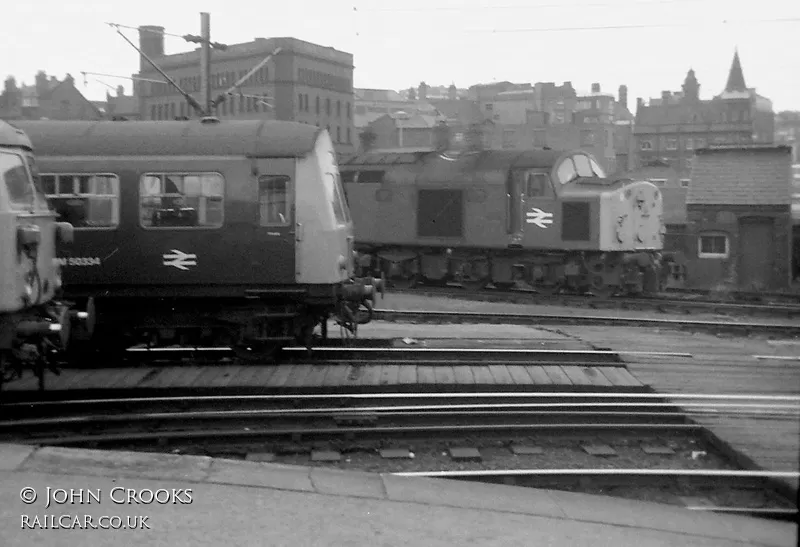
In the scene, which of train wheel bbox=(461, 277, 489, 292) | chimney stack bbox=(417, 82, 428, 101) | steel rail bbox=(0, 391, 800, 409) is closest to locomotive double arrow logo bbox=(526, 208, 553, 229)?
train wheel bbox=(461, 277, 489, 292)

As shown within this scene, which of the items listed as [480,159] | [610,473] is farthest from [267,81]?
[610,473]

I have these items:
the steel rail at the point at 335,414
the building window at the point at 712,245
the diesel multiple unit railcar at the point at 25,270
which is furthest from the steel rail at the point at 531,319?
the building window at the point at 712,245

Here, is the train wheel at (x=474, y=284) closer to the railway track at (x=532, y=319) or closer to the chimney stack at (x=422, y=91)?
the railway track at (x=532, y=319)

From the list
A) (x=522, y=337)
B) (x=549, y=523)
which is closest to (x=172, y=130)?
(x=522, y=337)

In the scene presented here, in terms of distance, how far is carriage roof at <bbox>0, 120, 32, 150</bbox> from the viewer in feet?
29.6

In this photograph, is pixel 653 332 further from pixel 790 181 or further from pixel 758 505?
pixel 790 181

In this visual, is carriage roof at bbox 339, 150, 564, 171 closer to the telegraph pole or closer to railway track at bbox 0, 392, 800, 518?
the telegraph pole

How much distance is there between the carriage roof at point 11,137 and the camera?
901 cm

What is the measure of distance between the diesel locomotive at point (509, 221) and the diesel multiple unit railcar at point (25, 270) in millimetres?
13038

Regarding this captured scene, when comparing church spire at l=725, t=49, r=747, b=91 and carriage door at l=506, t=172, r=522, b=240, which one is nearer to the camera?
church spire at l=725, t=49, r=747, b=91

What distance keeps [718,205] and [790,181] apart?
2.35 metres

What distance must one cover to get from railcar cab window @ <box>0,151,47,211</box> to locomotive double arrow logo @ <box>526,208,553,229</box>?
43.3 feet

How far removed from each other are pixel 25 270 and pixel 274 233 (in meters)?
3.38

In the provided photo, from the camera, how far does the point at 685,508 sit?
668cm
